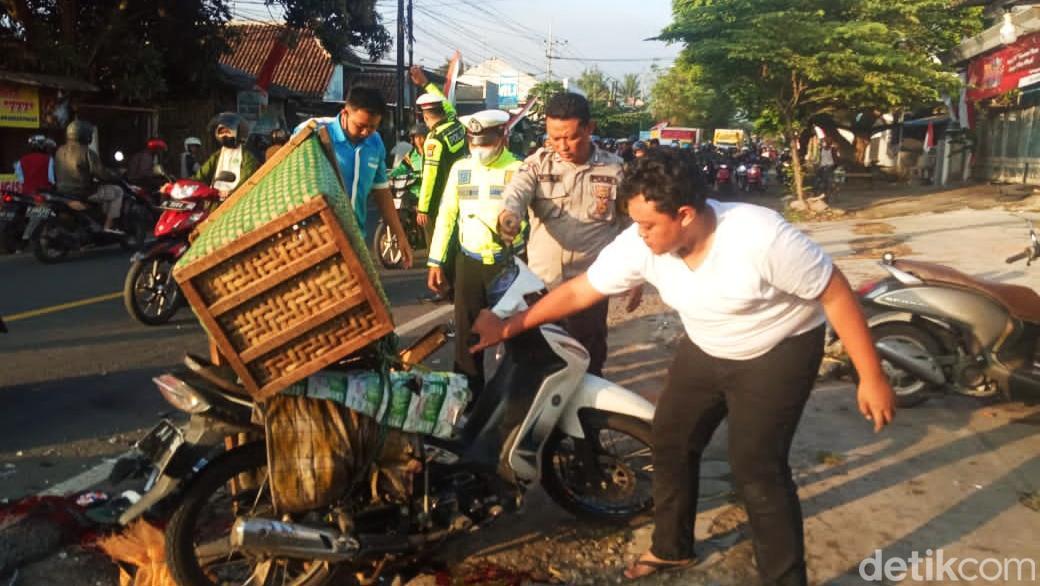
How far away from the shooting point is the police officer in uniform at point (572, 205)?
437 centimetres

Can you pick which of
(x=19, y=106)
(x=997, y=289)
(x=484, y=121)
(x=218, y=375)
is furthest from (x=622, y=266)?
(x=19, y=106)

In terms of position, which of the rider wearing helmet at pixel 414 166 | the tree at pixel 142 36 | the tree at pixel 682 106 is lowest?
the rider wearing helmet at pixel 414 166

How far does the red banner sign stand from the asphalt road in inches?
659

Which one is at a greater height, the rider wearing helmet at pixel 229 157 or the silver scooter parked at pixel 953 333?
the rider wearing helmet at pixel 229 157

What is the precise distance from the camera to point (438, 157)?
6.53m

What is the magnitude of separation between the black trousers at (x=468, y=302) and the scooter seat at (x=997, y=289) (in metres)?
2.61

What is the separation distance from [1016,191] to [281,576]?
2063 centimetres

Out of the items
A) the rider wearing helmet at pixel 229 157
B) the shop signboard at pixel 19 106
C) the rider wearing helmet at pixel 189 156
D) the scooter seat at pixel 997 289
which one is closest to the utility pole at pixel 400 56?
the shop signboard at pixel 19 106

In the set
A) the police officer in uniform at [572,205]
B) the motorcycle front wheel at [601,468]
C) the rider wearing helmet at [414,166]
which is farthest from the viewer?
the rider wearing helmet at [414,166]

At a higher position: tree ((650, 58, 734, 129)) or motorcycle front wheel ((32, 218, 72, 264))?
tree ((650, 58, 734, 129))

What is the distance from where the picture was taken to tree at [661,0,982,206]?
19.1 meters

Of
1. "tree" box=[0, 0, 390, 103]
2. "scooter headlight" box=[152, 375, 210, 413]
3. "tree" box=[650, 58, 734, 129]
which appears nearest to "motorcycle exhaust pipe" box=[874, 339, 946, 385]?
"scooter headlight" box=[152, 375, 210, 413]
